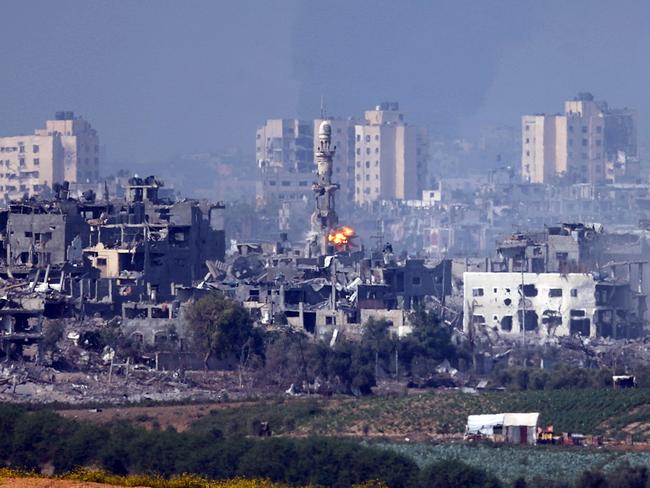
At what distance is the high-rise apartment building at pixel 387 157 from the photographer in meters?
163

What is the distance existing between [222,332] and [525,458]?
17237 mm

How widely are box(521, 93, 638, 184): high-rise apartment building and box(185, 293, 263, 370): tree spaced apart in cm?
9486

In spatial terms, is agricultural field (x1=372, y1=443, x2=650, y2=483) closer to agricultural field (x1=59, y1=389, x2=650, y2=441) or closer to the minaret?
agricultural field (x1=59, y1=389, x2=650, y2=441)

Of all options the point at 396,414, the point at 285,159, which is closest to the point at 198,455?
the point at 396,414

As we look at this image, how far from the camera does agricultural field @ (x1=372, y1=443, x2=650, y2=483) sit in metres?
50.4

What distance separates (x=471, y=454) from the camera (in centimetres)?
5306

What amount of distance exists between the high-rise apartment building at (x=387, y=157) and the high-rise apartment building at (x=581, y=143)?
716 cm

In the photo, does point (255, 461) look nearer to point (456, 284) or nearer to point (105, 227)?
point (105, 227)

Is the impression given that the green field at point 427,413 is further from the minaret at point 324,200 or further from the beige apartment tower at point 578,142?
the beige apartment tower at point 578,142

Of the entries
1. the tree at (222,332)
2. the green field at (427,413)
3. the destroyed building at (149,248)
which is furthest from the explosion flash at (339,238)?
the green field at (427,413)

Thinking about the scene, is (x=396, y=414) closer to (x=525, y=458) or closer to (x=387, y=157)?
(x=525, y=458)

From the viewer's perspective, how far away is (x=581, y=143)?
165 metres

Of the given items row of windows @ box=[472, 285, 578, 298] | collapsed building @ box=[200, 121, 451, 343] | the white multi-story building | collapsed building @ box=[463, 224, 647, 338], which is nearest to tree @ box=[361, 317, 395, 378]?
collapsed building @ box=[200, 121, 451, 343]

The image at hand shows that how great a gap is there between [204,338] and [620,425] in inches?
601
